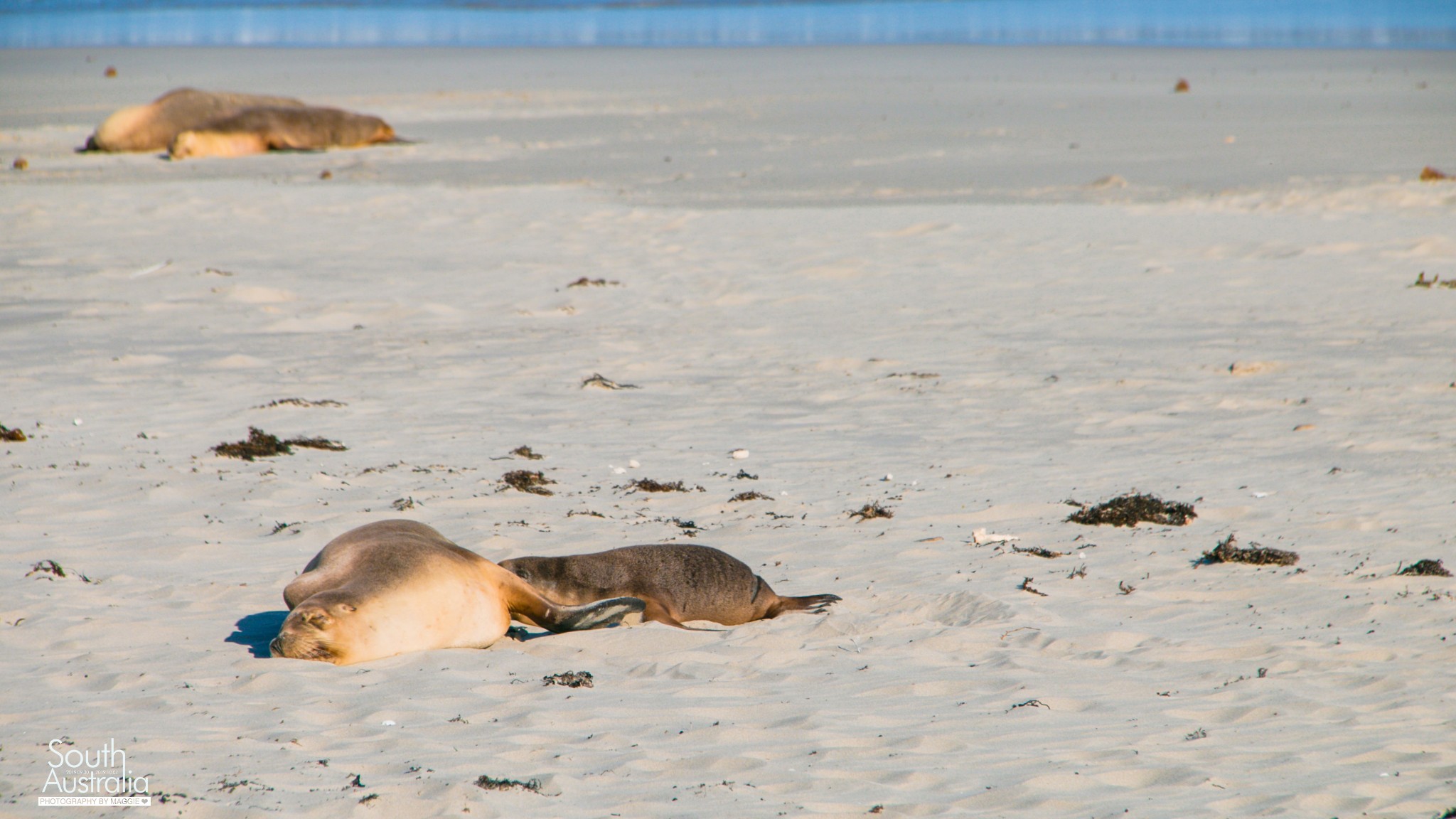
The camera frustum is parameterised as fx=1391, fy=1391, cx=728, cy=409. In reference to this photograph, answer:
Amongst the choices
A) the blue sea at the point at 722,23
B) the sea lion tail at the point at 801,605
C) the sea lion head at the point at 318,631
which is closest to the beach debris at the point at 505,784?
the sea lion head at the point at 318,631

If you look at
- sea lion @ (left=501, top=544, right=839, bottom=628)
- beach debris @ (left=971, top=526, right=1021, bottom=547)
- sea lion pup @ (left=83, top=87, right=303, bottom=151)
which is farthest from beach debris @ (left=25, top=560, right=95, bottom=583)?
sea lion pup @ (left=83, top=87, right=303, bottom=151)

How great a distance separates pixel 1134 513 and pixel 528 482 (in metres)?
2.79

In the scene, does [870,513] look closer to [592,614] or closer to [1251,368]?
[592,614]

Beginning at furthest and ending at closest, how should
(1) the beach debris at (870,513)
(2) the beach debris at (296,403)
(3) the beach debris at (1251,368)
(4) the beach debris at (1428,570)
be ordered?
(3) the beach debris at (1251,368), (2) the beach debris at (296,403), (1) the beach debris at (870,513), (4) the beach debris at (1428,570)

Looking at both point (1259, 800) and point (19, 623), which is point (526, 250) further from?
point (1259, 800)

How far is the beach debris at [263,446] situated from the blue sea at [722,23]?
124 ft

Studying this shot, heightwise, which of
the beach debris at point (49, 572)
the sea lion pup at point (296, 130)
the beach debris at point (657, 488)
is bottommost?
the beach debris at point (49, 572)

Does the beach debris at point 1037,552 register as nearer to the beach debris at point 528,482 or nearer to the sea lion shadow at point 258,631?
the beach debris at point 528,482

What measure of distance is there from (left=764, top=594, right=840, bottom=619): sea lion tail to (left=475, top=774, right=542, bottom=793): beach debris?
1.71 meters

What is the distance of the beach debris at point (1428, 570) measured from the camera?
5.21 metres

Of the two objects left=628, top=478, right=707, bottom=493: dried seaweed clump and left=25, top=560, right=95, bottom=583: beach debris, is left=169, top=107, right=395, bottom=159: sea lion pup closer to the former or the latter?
left=628, top=478, right=707, bottom=493: dried seaweed clump

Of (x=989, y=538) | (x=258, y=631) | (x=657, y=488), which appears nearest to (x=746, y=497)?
(x=657, y=488)

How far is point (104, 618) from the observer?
4801mm

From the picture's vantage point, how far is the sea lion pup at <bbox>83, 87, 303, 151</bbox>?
2089 cm
